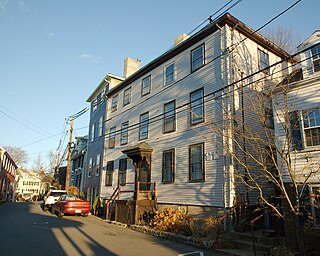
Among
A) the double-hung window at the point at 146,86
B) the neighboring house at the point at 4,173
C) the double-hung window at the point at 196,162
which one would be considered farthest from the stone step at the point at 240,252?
the neighboring house at the point at 4,173

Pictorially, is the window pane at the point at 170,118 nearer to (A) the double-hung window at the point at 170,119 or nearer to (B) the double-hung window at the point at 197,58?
(A) the double-hung window at the point at 170,119

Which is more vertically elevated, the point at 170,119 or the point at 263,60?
the point at 263,60

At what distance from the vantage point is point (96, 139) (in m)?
27.2

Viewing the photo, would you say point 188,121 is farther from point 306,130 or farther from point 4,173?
point 4,173

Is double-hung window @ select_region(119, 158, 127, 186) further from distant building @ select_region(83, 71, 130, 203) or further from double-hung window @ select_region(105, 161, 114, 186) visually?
distant building @ select_region(83, 71, 130, 203)

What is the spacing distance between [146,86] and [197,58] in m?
5.37

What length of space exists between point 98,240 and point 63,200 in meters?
9.64

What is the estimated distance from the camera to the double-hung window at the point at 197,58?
49.2 feet

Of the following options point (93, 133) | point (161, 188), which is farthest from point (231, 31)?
point (93, 133)

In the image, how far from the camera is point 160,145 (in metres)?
16.8

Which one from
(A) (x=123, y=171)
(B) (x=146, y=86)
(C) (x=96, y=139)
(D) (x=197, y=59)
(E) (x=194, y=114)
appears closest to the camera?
(E) (x=194, y=114)

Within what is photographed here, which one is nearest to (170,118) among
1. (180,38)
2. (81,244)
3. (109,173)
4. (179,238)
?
(180,38)

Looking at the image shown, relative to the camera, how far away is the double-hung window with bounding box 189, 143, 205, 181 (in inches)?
532

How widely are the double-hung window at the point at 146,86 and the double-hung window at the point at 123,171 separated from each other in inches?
207
